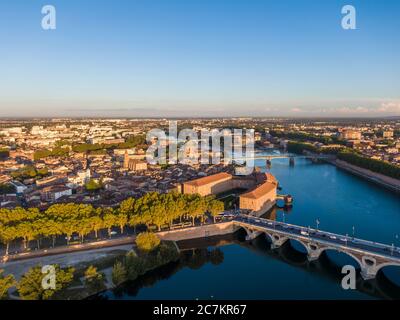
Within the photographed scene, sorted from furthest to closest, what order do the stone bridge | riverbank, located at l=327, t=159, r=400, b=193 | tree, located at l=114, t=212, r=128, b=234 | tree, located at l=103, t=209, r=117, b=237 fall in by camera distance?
riverbank, located at l=327, t=159, r=400, b=193, tree, located at l=114, t=212, r=128, b=234, tree, located at l=103, t=209, r=117, b=237, the stone bridge

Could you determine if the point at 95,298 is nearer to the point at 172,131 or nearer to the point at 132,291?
the point at 132,291

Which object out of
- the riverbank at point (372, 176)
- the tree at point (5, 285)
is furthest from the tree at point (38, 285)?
the riverbank at point (372, 176)

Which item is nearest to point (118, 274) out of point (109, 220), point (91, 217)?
point (109, 220)

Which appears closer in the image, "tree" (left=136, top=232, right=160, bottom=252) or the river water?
the river water

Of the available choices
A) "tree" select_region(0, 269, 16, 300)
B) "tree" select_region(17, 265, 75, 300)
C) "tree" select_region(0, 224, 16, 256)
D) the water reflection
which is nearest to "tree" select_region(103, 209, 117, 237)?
the water reflection

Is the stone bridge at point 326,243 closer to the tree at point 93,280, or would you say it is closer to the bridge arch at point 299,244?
the bridge arch at point 299,244

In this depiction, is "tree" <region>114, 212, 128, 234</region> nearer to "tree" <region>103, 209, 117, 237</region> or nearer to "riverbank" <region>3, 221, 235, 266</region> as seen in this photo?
"tree" <region>103, 209, 117, 237</region>

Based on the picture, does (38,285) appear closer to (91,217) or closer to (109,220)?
(91,217)
